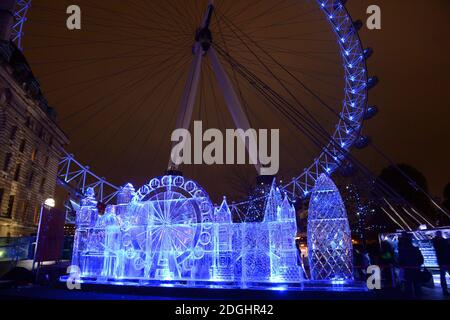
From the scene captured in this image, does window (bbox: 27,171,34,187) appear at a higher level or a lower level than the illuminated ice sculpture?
higher

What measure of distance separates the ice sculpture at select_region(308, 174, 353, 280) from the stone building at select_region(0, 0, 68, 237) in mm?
25776

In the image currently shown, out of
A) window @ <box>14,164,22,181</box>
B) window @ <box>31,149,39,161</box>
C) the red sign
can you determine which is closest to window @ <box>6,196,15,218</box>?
window @ <box>14,164,22,181</box>

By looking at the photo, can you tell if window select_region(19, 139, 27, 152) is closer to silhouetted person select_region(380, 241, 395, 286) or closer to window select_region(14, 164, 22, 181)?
window select_region(14, 164, 22, 181)

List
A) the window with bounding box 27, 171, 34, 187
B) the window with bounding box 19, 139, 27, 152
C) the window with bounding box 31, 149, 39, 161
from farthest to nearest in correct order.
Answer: the window with bounding box 31, 149, 39, 161 < the window with bounding box 27, 171, 34, 187 < the window with bounding box 19, 139, 27, 152

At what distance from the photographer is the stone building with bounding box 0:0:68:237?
26141 mm

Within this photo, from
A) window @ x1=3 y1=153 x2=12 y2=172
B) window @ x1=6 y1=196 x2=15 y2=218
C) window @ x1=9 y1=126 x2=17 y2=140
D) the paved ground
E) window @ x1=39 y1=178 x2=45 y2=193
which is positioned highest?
window @ x1=9 y1=126 x2=17 y2=140

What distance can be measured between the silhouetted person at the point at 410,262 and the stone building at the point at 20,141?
1134 inches

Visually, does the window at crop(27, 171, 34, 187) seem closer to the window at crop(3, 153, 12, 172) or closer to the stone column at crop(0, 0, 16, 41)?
the window at crop(3, 153, 12, 172)

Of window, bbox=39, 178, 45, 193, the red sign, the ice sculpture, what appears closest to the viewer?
the ice sculpture

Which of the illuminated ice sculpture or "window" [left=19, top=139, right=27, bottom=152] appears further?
"window" [left=19, top=139, right=27, bottom=152]

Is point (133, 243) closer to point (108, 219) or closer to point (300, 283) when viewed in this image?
point (108, 219)

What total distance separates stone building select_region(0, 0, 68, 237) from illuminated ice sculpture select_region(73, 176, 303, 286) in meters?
16.2

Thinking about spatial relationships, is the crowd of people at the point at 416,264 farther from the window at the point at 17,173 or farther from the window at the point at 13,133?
the window at the point at 17,173
